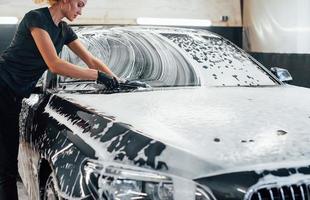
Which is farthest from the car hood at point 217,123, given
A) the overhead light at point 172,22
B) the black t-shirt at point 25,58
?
the overhead light at point 172,22

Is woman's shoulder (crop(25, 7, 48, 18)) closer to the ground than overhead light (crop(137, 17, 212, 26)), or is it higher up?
higher up

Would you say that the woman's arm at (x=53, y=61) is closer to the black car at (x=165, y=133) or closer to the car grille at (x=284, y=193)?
the black car at (x=165, y=133)

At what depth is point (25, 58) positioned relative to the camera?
226 centimetres

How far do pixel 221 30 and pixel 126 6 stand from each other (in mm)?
1742

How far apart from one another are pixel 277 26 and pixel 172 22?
5.28ft

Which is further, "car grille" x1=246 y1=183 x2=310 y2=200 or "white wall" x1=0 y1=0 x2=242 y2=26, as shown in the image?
"white wall" x1=0 y1=0 x2=242 y2=26

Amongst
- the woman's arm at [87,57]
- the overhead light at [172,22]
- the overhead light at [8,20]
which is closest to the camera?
the woman's arm at [87,57]

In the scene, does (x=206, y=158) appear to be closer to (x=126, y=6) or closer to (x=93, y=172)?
(x=93, y=172)

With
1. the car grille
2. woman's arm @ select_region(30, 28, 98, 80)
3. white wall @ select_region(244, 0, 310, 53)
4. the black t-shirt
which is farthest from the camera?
white wall @ select_region(244, 0, 310, 53)

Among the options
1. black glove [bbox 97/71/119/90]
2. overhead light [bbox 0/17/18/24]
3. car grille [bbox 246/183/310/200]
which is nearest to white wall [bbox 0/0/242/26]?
overhead light [bbox 0/17/18/24]

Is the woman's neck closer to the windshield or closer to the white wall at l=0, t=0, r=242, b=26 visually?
the windshield

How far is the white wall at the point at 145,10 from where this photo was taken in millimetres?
6008

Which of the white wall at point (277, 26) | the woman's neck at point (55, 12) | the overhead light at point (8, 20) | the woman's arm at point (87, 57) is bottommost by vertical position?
the white wall at point (277, 26)

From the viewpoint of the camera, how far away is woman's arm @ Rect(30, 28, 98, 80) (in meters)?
2.11
